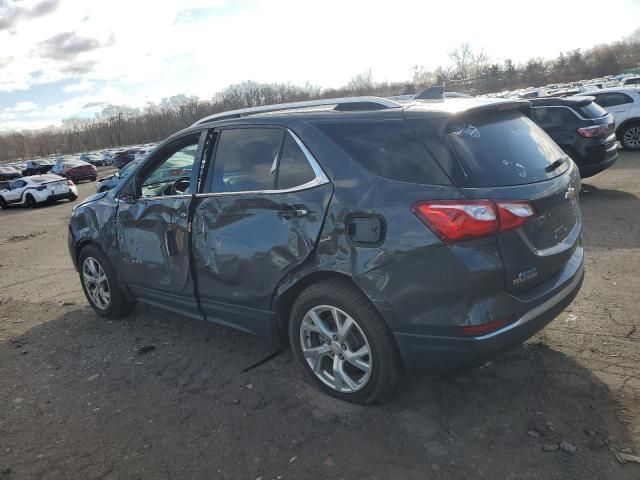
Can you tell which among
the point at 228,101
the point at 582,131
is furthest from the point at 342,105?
the point at 228,101

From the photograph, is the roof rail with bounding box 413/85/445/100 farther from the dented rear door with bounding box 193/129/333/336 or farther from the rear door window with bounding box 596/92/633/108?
the rear door window with bounding box 596/92/633/108

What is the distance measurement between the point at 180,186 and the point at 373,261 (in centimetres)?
218

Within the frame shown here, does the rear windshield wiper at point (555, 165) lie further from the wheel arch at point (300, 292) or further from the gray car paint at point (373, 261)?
the wheel arch at point (300, 292)

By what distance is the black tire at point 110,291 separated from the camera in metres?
4.94

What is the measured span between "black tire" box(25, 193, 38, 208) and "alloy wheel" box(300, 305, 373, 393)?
21.3 meters

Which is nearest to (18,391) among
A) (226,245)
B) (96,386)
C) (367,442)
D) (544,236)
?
(96,386)

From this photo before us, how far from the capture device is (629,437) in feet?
8.92

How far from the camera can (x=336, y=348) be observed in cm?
321

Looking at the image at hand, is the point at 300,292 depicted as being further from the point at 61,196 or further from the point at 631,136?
the point at 61,196

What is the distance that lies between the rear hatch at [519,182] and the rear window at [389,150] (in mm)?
90

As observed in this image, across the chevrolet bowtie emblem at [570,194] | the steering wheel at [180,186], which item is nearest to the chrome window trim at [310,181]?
the steering wheel at [180,186]

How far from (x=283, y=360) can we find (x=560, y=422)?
1.94 m

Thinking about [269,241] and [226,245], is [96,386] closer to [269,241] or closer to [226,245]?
[226,245]

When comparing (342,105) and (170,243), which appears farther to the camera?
(170,243)
